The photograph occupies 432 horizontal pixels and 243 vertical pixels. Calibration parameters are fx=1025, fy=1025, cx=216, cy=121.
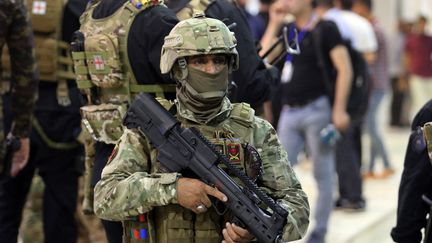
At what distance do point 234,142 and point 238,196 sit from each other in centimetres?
25

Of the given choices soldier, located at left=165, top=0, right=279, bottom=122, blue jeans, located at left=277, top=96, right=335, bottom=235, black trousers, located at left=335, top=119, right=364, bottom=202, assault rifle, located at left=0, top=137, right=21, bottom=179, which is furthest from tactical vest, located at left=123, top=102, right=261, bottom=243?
black trousers, located at left=335, top=119, right=364, bottom=202

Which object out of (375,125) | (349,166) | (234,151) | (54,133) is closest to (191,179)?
(234,151)

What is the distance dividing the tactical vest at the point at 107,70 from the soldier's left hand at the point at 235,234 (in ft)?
3.94

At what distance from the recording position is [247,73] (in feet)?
15.4

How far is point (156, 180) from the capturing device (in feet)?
11.3

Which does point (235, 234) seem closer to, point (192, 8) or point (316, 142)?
point (192, 8)

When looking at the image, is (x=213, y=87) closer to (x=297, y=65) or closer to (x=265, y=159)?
(x=265, y=159)

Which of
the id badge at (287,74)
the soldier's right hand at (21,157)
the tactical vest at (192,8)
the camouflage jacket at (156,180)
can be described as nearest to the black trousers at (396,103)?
the id badge at (287,74)

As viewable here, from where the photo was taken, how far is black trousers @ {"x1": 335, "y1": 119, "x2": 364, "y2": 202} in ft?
27.9

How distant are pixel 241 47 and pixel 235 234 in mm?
1513

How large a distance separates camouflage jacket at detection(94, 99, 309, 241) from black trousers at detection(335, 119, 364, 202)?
4.88 m

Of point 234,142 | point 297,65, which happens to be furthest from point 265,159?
point 297,65

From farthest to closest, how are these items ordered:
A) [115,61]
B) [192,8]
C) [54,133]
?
[54,133], [192,8], [115,61]

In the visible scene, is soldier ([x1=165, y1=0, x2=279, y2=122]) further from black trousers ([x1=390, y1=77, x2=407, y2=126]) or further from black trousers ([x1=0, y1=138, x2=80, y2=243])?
black trousers ([x1=390, y1=77, x2=407, y2=126])
